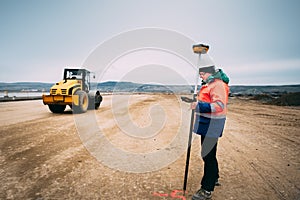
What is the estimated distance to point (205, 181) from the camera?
2820mm

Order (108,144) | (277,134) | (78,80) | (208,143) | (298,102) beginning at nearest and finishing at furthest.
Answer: (208,143) < (108,144) < (277,134) < (78,80) < (298,102)

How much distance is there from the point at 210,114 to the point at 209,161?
27.9 inches

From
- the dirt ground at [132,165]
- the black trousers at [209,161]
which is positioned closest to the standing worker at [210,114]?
the black trousers at [209,161]

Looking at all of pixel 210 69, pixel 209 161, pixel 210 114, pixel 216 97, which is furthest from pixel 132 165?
pixel 210 69

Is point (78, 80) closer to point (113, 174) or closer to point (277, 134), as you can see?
point (113, 174)

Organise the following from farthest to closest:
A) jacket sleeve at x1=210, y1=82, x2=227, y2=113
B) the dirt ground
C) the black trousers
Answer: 1. the dirt ground
2. the black trousers
3. jacket sleeve at x1=210, y1=82, x2=227, y2=113

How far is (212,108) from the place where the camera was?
102 inches

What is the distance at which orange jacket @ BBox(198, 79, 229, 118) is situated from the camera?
102 inches

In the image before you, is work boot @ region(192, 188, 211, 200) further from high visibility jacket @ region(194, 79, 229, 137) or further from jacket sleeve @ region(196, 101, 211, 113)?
jacket sleeve @ region(196, 101, 211, 113)

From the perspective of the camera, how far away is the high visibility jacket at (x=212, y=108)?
260 centimetres

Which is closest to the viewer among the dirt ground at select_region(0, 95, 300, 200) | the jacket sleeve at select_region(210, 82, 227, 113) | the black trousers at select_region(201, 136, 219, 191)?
the jacket sleeve at select_region(210, 82, 227, 113)

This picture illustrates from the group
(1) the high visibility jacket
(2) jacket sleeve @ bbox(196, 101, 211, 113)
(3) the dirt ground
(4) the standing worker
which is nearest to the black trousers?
(4) the standing worker

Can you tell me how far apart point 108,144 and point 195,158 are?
95.4 inches

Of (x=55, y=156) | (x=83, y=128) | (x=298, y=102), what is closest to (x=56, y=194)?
(x=55, y=156)
